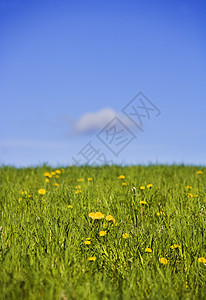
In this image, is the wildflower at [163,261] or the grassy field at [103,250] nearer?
the grassy field at [103,250]

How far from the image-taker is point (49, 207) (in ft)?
13.0

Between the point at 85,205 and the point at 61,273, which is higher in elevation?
the point at 85,205

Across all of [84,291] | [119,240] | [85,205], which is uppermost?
[85,205]

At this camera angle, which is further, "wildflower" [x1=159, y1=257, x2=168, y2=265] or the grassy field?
"wildflower" [x1=159, y1=257, x2=168, y2=265]

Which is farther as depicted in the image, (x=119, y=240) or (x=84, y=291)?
(x=119, y=240)

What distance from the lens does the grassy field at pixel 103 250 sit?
2.20m

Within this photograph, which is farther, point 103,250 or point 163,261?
point 103,250

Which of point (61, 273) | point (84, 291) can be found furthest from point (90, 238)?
point (84, 291)

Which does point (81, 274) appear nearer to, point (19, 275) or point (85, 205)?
point (19, 275)

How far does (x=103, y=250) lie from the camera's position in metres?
2.91

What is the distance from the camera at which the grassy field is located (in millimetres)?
2195

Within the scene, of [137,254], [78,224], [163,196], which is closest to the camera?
[137,254]

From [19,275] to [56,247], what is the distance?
41 centimetres

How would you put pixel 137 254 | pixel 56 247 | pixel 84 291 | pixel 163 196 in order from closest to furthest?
pixel 84 291, pixel 56 247, pixel 137 254, pixel 163 196
